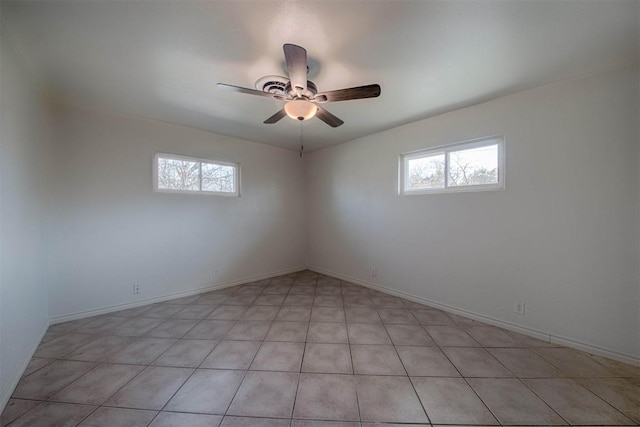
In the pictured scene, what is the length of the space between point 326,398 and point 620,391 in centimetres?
199

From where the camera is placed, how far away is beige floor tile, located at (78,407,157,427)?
135 cm

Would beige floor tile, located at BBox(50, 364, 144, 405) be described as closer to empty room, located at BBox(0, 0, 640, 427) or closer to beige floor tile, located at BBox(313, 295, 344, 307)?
empty room, located at BBox(0, 0, 640, 427)

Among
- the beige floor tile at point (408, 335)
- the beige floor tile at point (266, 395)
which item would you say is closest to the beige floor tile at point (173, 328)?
the beige floor tile at point (266, 395)

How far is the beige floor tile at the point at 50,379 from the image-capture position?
1.57m

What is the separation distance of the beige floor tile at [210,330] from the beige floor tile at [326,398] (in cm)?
107

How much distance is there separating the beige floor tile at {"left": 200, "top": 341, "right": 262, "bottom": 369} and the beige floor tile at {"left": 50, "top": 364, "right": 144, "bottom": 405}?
519mm

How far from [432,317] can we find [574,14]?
9.05ft

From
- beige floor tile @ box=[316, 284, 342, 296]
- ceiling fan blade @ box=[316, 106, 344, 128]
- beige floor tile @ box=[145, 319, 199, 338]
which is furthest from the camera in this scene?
beige floor tile @ box=[316, 284, 342, 296]

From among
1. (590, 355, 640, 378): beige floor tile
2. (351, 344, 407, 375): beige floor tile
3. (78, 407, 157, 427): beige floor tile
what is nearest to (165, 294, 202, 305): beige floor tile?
(78, 407, 157, 427): beige floor tile

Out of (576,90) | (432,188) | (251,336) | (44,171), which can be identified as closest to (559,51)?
(576,90)

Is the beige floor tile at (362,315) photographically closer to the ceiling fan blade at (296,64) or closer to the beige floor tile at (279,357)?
the beige floor tile at (279,357)

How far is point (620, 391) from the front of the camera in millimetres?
1588

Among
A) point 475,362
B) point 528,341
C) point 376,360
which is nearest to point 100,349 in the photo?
point 376,360

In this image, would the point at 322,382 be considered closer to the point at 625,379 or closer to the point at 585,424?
the point at 585,424
